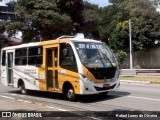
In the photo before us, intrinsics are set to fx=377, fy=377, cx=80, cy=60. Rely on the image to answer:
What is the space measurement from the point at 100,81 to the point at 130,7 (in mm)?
32141

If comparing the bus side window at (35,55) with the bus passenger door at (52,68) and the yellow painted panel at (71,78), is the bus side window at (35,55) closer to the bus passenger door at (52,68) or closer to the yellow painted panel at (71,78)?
the bus passenger door at (52,68)

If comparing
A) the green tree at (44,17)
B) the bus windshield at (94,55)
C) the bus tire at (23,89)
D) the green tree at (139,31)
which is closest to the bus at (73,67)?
the bus windshield at (94,55)

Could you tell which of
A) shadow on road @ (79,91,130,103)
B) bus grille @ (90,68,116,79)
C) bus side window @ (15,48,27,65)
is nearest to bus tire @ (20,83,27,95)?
bus side window @ (15,48,27,65)

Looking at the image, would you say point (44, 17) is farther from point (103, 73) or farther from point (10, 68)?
point (103, 73)

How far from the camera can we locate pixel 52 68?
1628 cm

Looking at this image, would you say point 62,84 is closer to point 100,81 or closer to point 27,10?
point 100,81

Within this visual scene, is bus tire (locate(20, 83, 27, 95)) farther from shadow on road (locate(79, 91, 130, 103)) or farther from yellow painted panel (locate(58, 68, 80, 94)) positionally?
shadow on road (locate(79, 91, 130, 103))

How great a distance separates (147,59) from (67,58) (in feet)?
116

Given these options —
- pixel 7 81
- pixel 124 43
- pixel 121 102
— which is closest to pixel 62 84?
pixel 121 102

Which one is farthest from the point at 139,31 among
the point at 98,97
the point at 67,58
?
the point at 67,58

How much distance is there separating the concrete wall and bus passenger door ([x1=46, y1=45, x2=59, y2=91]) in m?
33.4

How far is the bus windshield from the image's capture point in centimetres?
1492

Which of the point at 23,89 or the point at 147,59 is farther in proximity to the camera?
the point at 147,59

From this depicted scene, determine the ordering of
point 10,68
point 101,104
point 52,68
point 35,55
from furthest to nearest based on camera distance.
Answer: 1. point 10,68
2. point 35,55
3. point 52,68
4. point 101,104
